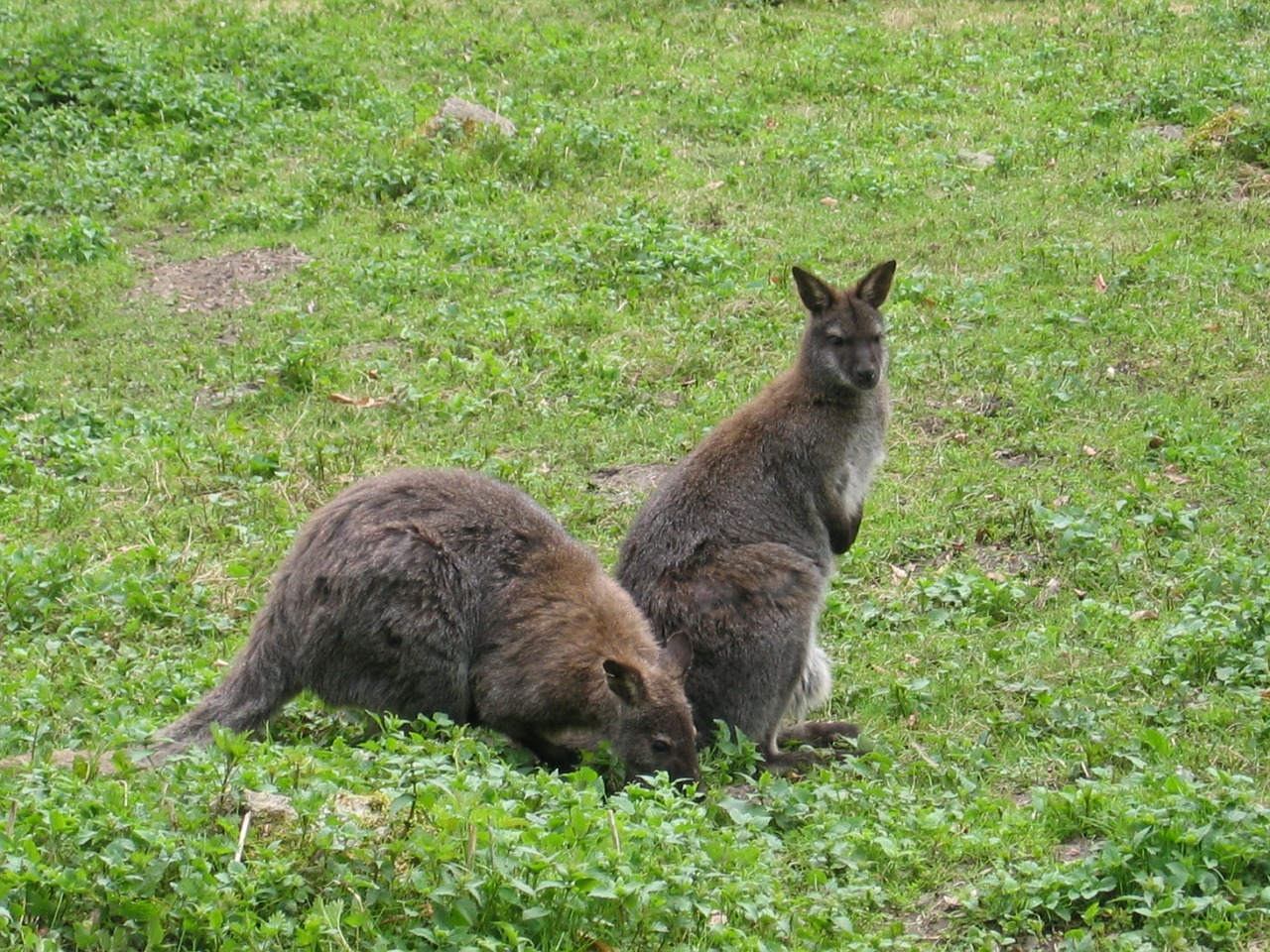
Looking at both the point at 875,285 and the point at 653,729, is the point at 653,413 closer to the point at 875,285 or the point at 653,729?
the point at 875,285

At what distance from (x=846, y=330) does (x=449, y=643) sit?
8.97 feet

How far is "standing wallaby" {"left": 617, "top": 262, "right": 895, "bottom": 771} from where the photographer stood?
660cm

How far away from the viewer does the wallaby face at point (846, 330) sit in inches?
301

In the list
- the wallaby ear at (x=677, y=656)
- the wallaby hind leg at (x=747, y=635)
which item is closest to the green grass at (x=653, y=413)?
the wallaby hind leg at (x=747, y=635)

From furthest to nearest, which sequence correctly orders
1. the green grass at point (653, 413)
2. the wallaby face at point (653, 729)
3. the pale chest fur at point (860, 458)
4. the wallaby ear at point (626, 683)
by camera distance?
the pale chest fur at point (860, 458)
the wallaby face at point (653, 729)
the wallaby ear at point (626, 683)
the green grass at point (653, 413)

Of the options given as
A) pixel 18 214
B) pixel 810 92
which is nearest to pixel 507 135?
pixel 810 92

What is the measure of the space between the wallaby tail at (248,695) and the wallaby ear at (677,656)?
1.47m

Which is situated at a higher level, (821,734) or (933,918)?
(933,918)

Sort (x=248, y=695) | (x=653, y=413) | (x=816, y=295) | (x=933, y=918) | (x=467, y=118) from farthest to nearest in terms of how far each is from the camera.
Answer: (x=467, y=118)
(x=653, y=413)
(x=816, y=295)
(x=248, y=695)
(x=933, y=918)

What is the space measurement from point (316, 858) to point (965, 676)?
11.3 ft

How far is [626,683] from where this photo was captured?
5973mm

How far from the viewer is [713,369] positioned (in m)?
10.3

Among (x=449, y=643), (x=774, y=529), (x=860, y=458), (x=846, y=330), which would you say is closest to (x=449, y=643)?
(x=449, y=643)

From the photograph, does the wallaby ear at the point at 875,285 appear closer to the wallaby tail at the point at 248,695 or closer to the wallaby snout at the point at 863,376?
the wallaby snout at the point at 863,376
